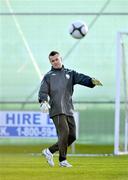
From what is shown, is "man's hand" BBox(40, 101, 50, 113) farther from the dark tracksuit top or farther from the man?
the dark tracksuit top

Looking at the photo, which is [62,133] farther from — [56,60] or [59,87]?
[56,60]

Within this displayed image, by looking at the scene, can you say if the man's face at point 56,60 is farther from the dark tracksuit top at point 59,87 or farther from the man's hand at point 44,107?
the man's hand at point 44,107

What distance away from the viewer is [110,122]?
1981cm

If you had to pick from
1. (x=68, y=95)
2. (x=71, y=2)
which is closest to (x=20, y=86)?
(x=71, y=2)

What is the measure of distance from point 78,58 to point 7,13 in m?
2.37

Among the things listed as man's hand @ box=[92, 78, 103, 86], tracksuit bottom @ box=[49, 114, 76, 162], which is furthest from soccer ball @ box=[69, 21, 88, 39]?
tracksuit bottom @ box=[49, 114, 76, 162]

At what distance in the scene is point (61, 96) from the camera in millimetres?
10648

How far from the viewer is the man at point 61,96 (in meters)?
10.6

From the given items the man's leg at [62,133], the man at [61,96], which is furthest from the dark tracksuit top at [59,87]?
the man's leg at [62,133]

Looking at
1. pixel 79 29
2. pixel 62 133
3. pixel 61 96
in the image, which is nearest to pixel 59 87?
pixel 61 96

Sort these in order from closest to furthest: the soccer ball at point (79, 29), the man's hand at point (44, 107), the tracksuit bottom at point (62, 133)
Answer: the man's hand at point (44, 107)
the tracksuit bottom at point (62, 133)
the soccer ball at point (79, 29)

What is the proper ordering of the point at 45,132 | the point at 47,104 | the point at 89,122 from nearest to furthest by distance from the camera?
the point at 47,104 < the point at 45,132 < the point at 89,122

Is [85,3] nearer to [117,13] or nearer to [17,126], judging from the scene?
[117,13]

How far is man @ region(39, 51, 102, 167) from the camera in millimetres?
10555
